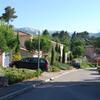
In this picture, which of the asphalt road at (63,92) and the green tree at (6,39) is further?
the green tree at (6,39)

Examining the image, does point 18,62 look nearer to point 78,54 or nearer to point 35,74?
point 35,74

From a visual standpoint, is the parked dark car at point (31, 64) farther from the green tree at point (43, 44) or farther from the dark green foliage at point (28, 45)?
the dark green foliage at point (28, 45)

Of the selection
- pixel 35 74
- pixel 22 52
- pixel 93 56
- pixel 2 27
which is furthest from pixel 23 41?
pixel 93 56

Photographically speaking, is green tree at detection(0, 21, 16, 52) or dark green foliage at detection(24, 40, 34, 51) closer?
green tree at detection(0, 21, 16, 52)

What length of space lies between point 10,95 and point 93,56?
14599cm

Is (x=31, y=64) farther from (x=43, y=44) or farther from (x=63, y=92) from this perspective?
(x=63, y=92)

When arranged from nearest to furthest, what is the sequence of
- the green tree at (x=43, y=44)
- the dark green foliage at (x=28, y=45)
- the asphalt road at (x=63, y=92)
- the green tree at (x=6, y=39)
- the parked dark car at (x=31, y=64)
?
1. the asphalt road at (x=63, y=92)
2. the green tree at (x=6, y=39)
3. the parked dark car at (x=31, y=64)
4. the green tree at (x=43, y=44)
5. the dark green foliage at (x=28, y=45)

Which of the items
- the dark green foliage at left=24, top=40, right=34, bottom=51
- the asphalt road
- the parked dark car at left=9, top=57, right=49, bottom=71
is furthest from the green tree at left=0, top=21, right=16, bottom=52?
the dark green foliage at left=24, top=40, right=34, bottom=51

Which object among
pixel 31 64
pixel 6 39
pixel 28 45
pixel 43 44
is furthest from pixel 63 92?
pixel 28 45

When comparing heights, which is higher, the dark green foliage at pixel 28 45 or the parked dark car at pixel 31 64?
the dark green foliage at pixel 28 45

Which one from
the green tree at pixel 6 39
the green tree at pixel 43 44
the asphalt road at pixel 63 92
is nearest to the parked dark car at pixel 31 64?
the green tree at pixel 6 39

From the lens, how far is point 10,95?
22.6 metres

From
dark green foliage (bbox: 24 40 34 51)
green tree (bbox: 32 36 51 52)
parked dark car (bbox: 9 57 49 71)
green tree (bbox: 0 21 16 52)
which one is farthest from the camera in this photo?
dark green foliage (bbox: 24 40 34 51)

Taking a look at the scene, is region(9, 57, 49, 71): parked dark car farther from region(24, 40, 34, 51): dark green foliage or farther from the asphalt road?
region(24, 40, 34, 51): dark green foliage
